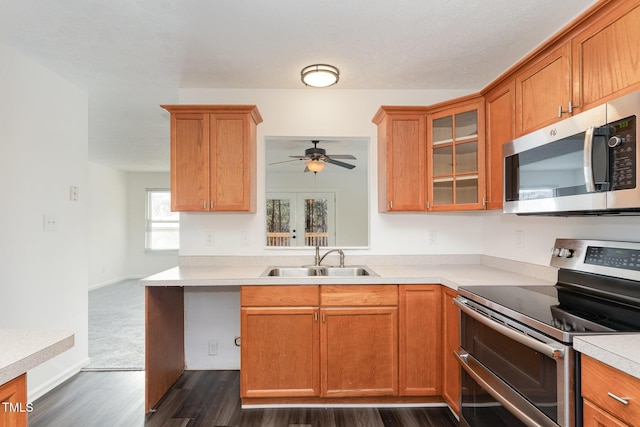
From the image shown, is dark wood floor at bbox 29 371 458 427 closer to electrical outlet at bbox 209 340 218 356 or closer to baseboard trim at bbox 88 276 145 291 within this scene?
electrical outlet at bbox 209 340 218 356

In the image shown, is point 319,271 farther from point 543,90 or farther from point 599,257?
point 543,90

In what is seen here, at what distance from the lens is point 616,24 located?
129 centimetres

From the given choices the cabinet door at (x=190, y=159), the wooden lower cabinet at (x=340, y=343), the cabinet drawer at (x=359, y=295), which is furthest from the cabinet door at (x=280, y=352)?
the cabinet door at (x=190, y=159)

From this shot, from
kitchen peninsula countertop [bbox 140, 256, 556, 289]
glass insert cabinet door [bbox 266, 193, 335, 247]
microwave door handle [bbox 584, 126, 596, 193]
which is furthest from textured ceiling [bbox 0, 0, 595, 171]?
glass insert cabinet door [bbox 266, 193, 335, 247]

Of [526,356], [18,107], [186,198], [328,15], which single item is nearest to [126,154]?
[18,107]

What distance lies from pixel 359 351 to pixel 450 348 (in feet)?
1.83

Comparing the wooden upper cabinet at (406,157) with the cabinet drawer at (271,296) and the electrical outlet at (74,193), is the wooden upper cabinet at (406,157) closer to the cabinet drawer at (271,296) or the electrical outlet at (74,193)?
the cabinet drawer at (271,296)

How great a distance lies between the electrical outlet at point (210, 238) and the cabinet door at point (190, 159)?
37 centimetres

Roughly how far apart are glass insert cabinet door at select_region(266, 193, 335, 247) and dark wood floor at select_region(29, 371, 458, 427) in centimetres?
432

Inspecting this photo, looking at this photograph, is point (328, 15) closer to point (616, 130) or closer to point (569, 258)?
point (616, 130)

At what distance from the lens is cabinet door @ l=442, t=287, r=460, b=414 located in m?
1.93

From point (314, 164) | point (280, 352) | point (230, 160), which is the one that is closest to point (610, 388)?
point (280, 352)

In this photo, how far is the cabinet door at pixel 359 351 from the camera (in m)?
2.09

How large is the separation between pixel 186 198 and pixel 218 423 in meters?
1.50
